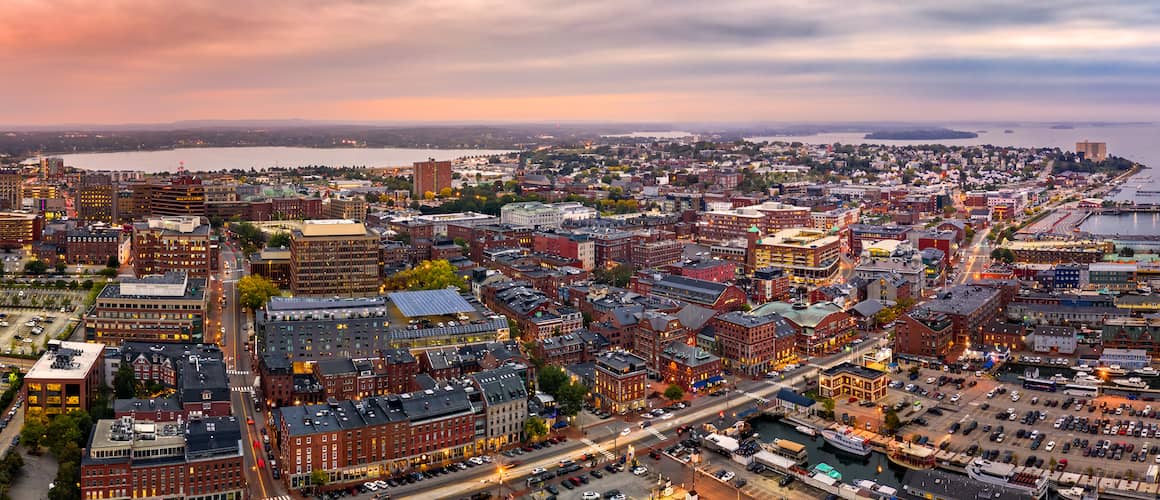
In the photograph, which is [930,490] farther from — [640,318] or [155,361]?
[155,361]

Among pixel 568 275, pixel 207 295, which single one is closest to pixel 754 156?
pixel 568 275

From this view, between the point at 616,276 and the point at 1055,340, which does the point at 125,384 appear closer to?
the point at 616,276

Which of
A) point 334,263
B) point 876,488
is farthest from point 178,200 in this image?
point 876,488

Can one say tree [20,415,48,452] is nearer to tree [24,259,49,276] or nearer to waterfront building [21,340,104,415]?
waterfront building [21,340,104,415]

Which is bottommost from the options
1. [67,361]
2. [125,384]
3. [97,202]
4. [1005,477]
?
[1005,477]

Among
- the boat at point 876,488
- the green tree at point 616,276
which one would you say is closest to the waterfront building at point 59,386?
the boat at point 876,488

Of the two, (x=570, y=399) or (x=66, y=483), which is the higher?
(x=570, y=399)

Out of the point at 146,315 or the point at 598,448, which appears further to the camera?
the point at 146,315
